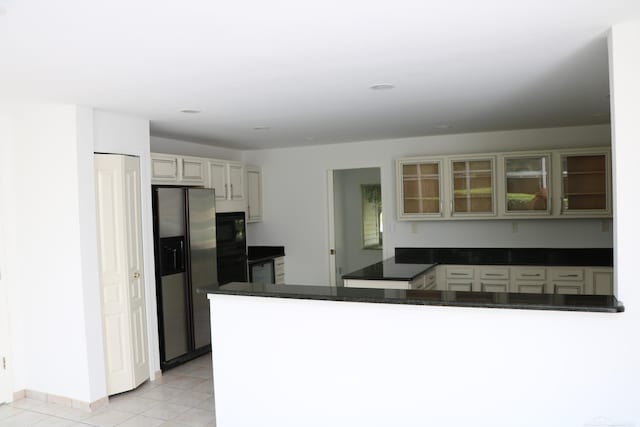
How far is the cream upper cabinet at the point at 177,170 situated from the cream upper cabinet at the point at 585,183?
150 inches

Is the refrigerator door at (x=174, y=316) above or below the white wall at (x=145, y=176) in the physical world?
below

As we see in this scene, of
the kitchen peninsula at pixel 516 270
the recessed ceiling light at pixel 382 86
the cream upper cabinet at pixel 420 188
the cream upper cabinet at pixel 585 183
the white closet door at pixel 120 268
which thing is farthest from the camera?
the cream upper cabinet at pixel 420 188

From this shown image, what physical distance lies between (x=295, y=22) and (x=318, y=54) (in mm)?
487

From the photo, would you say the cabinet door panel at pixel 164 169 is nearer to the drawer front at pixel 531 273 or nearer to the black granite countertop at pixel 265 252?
the black granite countertop at pixel 265 252

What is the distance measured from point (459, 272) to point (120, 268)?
348 cm

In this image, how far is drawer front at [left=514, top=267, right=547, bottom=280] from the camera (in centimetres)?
534

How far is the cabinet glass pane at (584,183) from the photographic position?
209 inches

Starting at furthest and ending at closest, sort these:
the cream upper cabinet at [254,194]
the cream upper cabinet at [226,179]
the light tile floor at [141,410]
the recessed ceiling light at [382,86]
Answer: the cream upper cabinet at [254,194], the cream upper cabinet at [226,179], the light tile floor at [141,410], the recessed ceiling light at [382,86]

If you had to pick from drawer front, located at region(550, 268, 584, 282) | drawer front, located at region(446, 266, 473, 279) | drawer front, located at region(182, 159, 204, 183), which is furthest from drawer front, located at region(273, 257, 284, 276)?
drawer front, located at region(550, 268, 584, 282)

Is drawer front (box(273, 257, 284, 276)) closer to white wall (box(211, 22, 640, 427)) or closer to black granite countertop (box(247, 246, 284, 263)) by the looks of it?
black granite countertop (box(247, 246, 284, 263))

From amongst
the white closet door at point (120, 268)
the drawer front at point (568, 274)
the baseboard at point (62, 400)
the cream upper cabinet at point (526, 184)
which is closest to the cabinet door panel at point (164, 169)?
the white closet door at point (120, 268)

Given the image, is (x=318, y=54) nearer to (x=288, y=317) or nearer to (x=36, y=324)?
(x=288, y=317)

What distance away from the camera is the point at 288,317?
10.2 feet

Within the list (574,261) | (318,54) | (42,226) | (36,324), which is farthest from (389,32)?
(574,261)
